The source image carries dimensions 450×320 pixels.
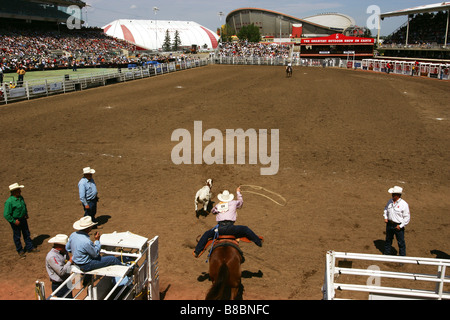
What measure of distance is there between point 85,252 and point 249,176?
25.0 ft

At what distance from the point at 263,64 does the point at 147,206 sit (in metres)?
49.3

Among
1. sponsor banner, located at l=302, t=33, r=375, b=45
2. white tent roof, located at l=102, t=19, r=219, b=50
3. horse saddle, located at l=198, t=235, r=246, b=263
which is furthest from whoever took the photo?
white tent roof, located at l=102, t=19, r=219, b=50

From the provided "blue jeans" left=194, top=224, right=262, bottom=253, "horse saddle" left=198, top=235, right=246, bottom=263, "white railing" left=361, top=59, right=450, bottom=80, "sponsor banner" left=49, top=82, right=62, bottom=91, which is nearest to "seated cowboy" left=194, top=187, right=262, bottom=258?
"blue jeans" left=194, top=224, right=262, bottom=253

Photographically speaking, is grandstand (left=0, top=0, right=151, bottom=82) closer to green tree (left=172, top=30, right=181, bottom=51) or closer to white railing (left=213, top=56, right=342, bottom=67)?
white railing (left=213, top=56, right=342, bottom=67)

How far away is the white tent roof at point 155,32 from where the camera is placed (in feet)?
324

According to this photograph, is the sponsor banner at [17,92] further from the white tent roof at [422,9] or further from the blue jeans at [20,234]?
the white tent roof at [422,9]

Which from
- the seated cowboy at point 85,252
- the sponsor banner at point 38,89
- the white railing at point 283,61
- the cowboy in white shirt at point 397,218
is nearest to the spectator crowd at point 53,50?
the sponsor banner at point 38,89

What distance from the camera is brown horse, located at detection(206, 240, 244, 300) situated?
4586mm

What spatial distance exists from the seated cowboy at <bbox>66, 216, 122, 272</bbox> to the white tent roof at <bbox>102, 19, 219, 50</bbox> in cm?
8608

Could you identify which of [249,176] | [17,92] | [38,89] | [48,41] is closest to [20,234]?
[249,176]

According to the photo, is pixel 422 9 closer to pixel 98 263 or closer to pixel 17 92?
pixel 17 92

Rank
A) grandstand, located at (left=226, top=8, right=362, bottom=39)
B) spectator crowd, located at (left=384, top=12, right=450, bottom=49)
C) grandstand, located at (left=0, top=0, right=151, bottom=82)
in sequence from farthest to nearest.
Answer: grandstand, located at (left=226, top=8, right=362, bottom=39)
spectator crowd, located at (left=384, top=12, right=450, bottom=49)
grandstand, located at (left=0, top=0, right=151, bottom=82)
